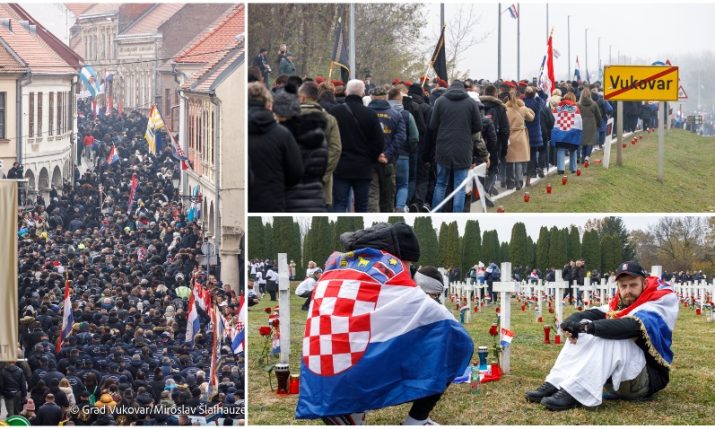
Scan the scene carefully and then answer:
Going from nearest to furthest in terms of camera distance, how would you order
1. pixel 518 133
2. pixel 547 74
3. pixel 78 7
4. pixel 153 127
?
pixel 78 7 → pixel 153 127 → pixel 518 133 → pixel 547 74

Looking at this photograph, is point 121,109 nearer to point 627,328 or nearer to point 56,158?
point 56,158

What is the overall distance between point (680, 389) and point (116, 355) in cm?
539

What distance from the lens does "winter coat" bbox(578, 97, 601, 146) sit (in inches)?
737

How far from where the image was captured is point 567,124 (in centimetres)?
1780

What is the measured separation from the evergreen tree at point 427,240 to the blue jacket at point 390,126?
903 millimetres

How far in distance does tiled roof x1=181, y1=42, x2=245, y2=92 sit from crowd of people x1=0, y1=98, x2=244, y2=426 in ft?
3.21

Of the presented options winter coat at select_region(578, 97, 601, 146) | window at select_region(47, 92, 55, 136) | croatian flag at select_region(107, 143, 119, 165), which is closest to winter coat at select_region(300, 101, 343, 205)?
croatian flag at select_region(107, 143, 119, 165)

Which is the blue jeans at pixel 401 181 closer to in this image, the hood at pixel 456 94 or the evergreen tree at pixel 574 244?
the hood at pixel 456 94

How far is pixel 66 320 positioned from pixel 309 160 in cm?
311

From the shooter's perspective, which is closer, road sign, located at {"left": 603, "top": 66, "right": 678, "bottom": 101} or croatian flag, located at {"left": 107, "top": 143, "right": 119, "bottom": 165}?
croatian flag, located at {"left": 107, "top": 143, "right": 119, "bottom": 165}

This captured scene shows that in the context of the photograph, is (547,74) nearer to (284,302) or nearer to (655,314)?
(284,302)

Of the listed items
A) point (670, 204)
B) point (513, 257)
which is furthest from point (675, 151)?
point (513, 257)

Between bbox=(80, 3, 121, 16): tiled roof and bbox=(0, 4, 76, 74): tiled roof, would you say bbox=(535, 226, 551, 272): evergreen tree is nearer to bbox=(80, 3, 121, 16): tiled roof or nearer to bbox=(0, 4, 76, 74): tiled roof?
bbox=(80, 3, 121, 16): tiled roof

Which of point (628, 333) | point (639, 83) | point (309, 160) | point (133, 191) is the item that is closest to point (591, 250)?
point (628, 333)
